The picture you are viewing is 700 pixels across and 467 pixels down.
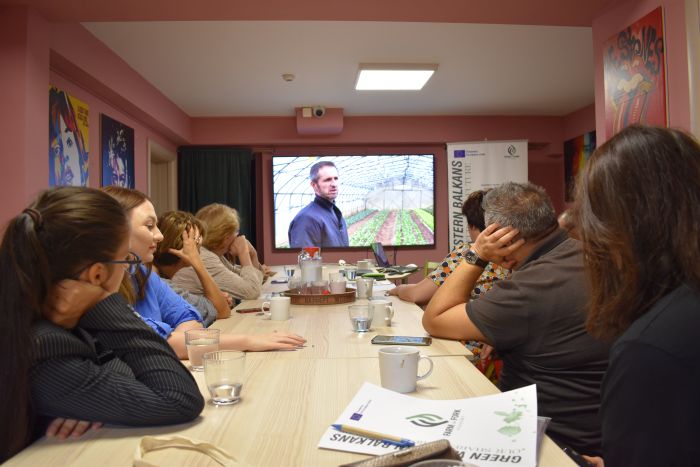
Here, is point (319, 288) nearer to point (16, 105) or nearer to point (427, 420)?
point (427, 420)

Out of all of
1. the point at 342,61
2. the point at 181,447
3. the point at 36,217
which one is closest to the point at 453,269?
the point at 181,447

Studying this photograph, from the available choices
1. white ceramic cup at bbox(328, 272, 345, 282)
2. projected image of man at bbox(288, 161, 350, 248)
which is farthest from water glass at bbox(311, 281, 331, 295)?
projected image of man at bbox(288, 161, 350, 248)

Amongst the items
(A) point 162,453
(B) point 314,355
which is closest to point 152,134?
(B) point 314,355

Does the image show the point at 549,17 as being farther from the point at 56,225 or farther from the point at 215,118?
the point at 215,118

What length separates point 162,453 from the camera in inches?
34.7

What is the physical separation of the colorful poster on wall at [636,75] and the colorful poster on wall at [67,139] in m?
3.57

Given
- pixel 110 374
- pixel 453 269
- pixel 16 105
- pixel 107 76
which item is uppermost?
pixel 107 76

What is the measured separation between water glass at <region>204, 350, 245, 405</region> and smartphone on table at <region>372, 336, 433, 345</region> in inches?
23.2

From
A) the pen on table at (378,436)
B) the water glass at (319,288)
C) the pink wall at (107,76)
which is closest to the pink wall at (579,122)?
the pink wall at (107,76)

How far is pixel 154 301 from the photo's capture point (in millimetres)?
1850

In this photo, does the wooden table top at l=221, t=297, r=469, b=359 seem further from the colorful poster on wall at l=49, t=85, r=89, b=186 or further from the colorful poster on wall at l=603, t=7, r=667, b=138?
the colorful poster on wall at l=49, t=85, r=89, b=186

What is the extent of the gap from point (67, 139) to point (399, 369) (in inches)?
146

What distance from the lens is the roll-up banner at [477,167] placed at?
6.61 meters

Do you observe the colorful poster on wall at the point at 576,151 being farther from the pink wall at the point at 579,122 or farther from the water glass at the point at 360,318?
the water glass at the point at 360,318
